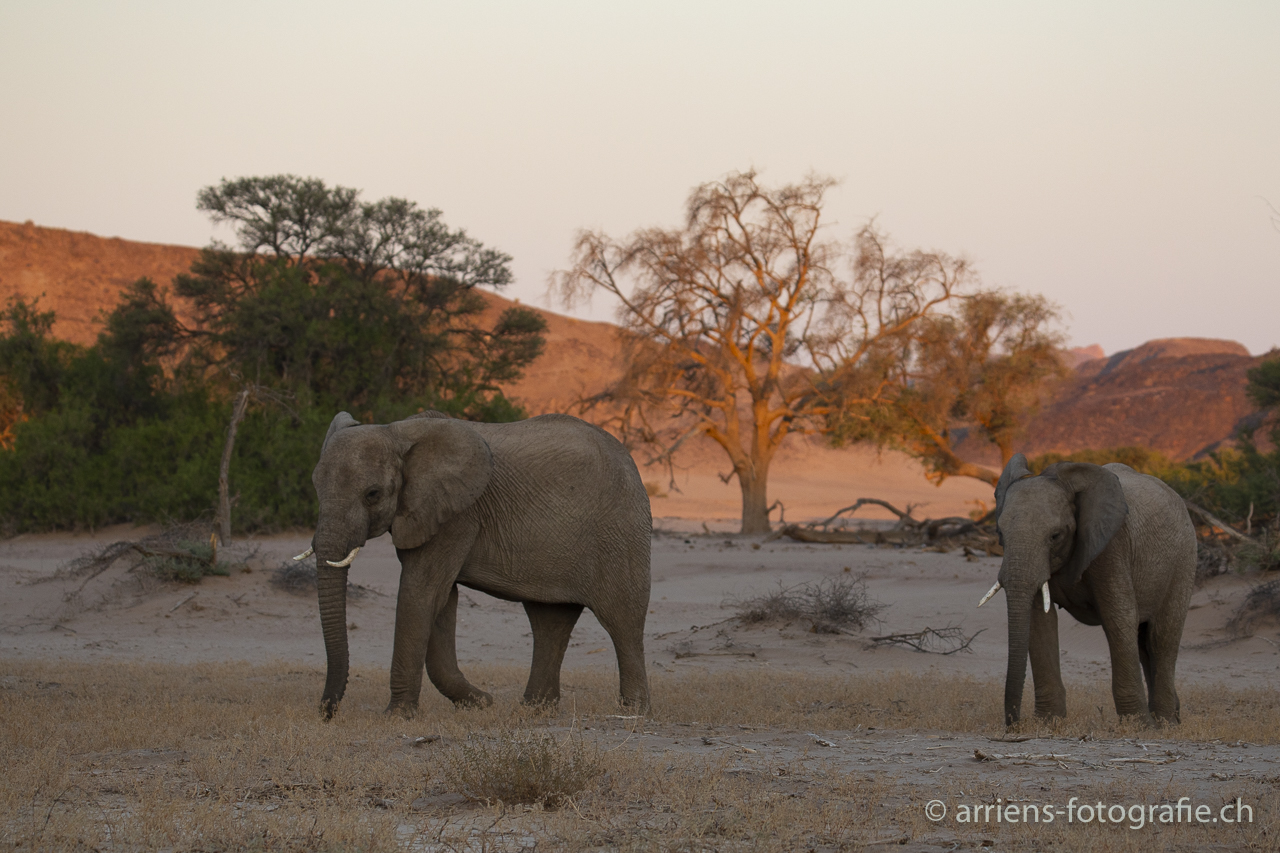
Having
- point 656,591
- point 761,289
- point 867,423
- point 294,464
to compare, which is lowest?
point 656,591

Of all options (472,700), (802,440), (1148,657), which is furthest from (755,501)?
(802,440)

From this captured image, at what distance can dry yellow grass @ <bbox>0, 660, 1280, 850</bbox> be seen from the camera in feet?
13.4

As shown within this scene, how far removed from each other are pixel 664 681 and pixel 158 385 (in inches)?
841

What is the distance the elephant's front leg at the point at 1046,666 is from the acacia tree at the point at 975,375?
2085 cm

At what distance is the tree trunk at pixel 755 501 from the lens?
92.6 ft

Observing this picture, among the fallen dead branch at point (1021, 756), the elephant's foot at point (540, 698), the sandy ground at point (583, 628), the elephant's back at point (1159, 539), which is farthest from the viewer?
the sandy ground at point (583, 628)

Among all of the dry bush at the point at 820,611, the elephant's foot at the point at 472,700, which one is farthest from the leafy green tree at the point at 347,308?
the elephant's foot at the point at 472,700

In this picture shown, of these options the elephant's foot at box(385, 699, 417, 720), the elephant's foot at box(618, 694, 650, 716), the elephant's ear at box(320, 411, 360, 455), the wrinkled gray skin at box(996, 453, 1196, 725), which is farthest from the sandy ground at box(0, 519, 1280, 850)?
the elephant's ear at box(320, 411, 360, 455)

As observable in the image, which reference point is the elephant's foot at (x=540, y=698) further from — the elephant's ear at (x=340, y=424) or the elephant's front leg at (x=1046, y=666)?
the elephant's front leg at (x=1046, y=666)

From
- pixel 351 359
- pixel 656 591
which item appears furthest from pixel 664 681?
pixel 351 359

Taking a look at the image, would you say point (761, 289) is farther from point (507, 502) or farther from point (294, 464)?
point (507, 502)

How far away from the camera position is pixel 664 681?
1025 centimetres

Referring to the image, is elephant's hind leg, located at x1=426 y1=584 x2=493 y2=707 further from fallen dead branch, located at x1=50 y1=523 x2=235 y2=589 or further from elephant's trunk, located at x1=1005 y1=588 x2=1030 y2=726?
fallen dead branch, located at x1=50 y1=523 x2=235 y2=589

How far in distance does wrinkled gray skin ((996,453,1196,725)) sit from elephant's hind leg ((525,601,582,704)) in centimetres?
308
